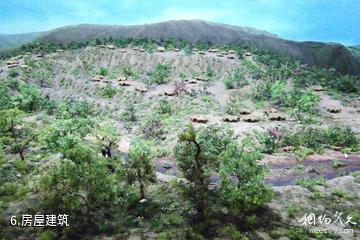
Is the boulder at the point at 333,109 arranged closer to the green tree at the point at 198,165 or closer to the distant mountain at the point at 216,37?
→ the green tree at the point at 198,165

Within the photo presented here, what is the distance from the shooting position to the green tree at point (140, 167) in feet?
98.9

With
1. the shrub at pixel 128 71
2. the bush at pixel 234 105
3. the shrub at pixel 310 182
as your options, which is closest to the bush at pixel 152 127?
the bush at pixel 234 105

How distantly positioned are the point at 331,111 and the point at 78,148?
50.9 meters

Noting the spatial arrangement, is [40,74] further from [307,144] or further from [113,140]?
[307,144]

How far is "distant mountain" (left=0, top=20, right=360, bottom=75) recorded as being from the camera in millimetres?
130000

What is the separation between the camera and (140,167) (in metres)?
30.1

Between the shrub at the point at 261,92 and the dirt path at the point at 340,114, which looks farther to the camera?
the shrub at the point at 261,92

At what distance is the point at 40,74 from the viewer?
272 ft

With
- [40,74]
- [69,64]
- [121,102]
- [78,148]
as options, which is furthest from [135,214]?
[69,64]

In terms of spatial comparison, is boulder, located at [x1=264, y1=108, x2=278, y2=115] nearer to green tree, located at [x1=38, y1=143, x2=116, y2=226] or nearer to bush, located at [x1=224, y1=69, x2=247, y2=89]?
bush, located at [x1=224, y1=69, x2=247, y2=89]

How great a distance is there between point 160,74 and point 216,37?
68.9m

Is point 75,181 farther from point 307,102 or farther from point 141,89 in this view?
point 141,89

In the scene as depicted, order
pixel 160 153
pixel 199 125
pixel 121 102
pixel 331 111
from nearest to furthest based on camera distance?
pixel 160 153 → pixel 199 125 → pixel 331 111 → pixel 121 102

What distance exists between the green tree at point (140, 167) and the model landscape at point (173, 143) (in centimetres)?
11
